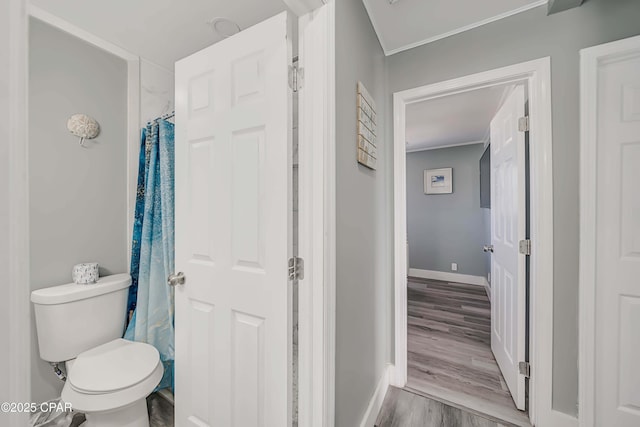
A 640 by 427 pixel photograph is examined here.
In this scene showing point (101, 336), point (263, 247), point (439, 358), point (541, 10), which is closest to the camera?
point (263, 247)

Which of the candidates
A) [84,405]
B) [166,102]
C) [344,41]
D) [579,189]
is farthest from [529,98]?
[84,405]

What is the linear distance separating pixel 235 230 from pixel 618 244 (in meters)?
1.87

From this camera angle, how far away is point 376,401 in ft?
5.15

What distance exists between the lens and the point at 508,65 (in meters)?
1.49

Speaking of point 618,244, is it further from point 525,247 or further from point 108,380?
point 108,380

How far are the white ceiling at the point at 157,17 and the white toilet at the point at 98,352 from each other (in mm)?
1589

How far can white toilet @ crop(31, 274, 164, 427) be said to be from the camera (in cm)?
118

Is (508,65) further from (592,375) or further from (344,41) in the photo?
(592,375)

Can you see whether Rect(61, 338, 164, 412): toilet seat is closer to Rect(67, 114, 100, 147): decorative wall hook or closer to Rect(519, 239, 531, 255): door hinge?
Rect(67, 114, 100, 147): decorative wall hook

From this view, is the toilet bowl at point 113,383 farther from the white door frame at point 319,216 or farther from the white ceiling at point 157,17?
the white ceiling at point 157,17

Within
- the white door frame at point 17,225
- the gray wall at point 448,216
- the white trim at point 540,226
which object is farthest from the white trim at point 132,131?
the gray wall at point 448,216

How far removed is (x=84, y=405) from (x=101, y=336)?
0.50 metres

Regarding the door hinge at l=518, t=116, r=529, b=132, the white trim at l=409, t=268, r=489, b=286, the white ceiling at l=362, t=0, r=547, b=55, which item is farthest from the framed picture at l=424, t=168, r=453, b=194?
the white ceiling at l=362, t=0, r=547, b=55

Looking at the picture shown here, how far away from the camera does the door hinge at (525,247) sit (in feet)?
5.04
